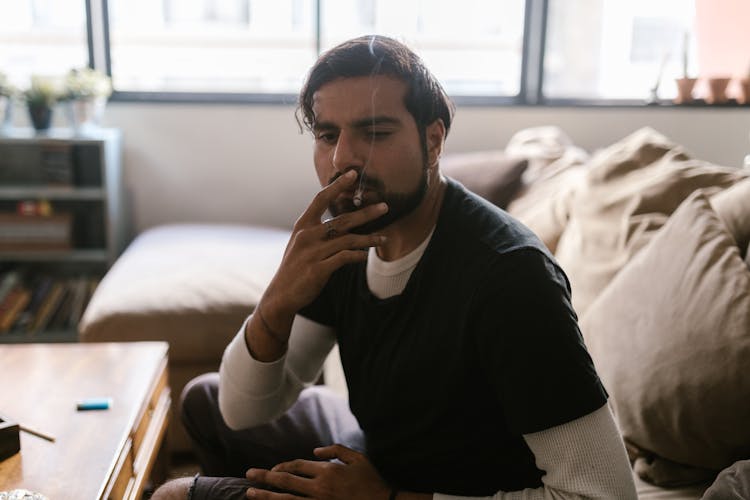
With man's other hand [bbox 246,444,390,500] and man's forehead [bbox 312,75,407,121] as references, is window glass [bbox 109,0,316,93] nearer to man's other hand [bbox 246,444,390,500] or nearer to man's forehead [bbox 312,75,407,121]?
man's forehead [bbox 312,75,407,121]

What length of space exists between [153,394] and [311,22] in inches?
83.3

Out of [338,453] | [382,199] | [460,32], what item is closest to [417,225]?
[382,199]

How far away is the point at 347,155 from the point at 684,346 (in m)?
0.62

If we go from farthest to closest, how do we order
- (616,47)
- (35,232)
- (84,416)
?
(616,47) → (35,232) → (84,416)

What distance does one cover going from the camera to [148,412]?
1541 mm

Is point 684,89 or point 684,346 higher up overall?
point 684,89

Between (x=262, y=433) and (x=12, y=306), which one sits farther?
(x=12, y=306)

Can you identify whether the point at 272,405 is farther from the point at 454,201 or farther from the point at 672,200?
the point at 672,200

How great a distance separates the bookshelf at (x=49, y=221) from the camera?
291cm

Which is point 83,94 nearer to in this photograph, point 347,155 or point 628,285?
point 347,155

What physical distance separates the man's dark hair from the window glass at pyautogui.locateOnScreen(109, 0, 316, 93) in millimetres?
2158

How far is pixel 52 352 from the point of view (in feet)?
5.51

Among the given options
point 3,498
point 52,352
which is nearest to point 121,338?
point 52,352

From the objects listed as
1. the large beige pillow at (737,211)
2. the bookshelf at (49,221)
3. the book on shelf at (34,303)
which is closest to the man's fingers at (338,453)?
the large beige pillow at (737,211)
